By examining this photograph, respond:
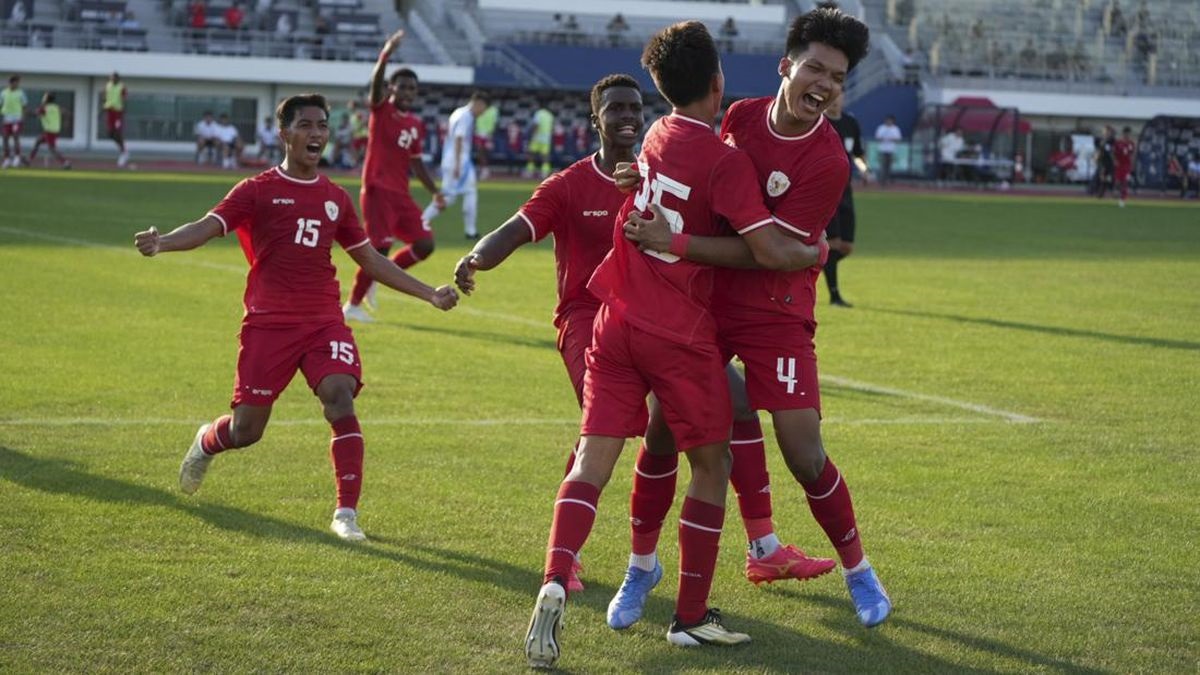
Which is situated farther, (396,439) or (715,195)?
(396,439)

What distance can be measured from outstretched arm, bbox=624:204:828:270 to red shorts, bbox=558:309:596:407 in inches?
36.4

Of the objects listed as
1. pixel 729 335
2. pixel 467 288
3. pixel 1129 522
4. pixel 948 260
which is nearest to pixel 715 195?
pixel 729 335

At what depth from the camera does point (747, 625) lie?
5762mm

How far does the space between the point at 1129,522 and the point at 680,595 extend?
9.09 feet

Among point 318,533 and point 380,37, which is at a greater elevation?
point 380,37

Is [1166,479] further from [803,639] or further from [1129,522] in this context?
[803,639]

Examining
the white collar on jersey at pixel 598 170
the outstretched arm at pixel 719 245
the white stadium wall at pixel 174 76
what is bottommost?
the outstretched arm at pixel 719 245

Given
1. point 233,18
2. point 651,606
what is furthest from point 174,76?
point 651,606

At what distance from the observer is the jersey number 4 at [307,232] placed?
739 cm

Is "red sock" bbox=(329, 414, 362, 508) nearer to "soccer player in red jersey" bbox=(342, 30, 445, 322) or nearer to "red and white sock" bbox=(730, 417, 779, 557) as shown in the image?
"red and white sock" bbox=(730, 417, 779, 557)

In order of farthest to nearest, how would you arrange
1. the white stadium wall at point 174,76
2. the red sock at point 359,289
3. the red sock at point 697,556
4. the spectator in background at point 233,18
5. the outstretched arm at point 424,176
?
the spectator in background at point 233,18 < the white stadium wall at point 174,76 < the outstretched arm at point 424,176 < the red sock at point 359,289 < the red sock at point 697,556

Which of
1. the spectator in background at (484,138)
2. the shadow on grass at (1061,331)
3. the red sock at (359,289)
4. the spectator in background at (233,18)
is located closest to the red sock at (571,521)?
the red sock at (359,289)

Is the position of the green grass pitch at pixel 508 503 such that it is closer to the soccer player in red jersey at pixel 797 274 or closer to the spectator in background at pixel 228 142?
Result: the soccer player in red jersey at pixel 797 274

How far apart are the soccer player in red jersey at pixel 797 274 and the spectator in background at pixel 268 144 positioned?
44084 millimetres
